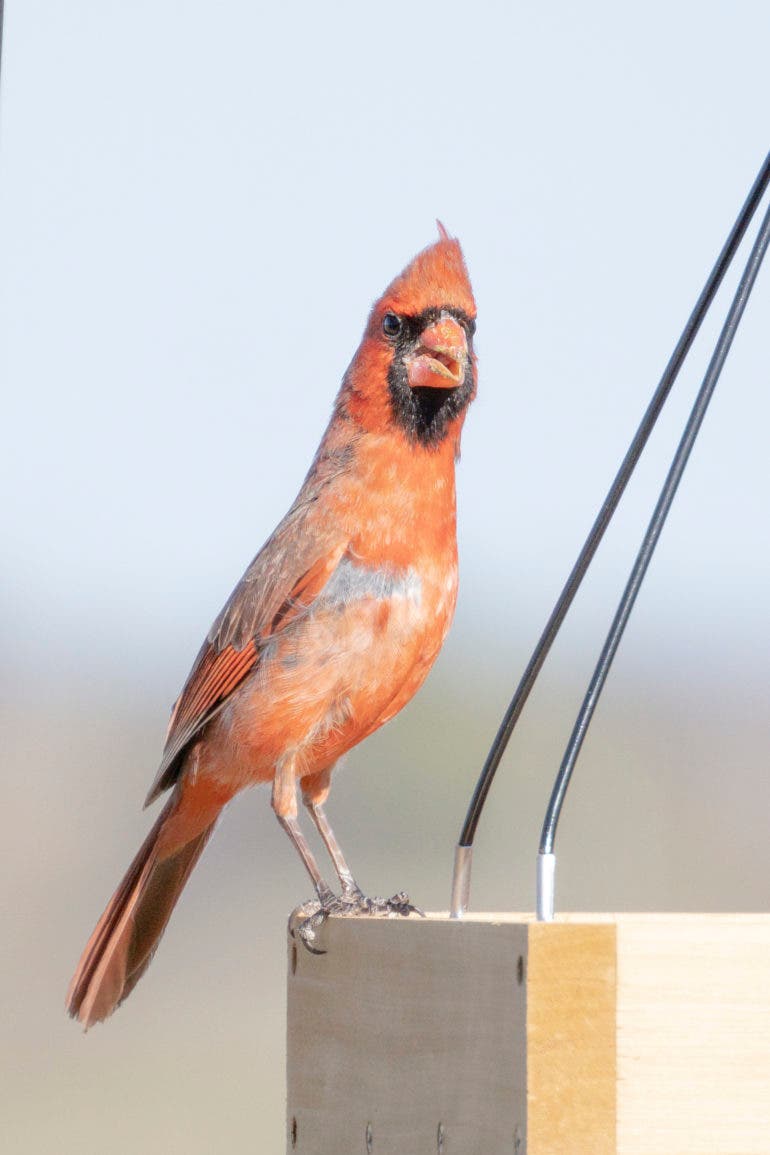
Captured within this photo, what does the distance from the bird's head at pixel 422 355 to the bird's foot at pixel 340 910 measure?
692 millimetres

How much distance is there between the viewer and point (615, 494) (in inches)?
80.9

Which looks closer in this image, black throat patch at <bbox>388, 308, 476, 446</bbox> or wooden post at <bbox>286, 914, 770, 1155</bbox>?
wooden post at <bbox>286, 914, 770, 1155</bbox>

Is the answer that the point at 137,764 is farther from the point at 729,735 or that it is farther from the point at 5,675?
the point at 729,735

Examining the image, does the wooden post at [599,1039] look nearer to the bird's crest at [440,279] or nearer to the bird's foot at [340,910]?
the bird's foot at [340,910]

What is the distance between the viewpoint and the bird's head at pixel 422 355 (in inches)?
109

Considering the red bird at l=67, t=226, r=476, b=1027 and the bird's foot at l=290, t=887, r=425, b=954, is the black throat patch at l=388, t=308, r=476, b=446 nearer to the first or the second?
the red bird at l=67, t=226, r=476, b=1027

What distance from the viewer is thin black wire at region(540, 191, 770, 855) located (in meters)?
1.94

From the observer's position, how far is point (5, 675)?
21.1 m

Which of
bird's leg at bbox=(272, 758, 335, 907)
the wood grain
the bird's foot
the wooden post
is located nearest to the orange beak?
bird's leg at bbox=(272, 758, 335, 907)

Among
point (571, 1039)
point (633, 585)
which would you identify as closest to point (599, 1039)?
point (571, 1039)

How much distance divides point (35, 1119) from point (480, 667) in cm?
613

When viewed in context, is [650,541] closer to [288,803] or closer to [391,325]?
[391,325]

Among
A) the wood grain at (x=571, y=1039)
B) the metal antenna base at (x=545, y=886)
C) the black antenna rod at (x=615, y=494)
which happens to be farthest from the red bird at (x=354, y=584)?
the wood grain at (x=571, y=1039)

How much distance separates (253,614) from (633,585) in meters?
1.14
